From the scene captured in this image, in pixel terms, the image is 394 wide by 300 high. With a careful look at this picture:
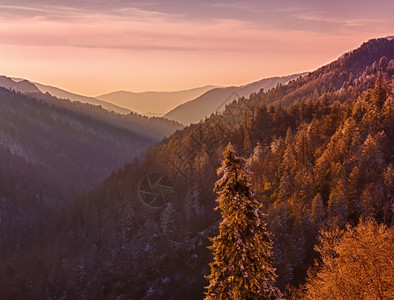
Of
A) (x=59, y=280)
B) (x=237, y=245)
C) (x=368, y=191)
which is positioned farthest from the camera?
(x=59, y=280)

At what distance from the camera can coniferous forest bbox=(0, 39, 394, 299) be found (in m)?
20.7

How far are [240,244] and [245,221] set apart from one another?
131cm

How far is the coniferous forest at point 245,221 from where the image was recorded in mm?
20656

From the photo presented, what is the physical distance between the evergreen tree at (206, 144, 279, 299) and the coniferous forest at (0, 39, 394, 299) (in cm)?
7

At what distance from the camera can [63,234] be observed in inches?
6363

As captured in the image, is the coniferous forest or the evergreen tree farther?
the coniferous forest

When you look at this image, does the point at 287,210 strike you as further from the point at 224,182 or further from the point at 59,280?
the point at 59,280

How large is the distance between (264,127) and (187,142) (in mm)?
32132

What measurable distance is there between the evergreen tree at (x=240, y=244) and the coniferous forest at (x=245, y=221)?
65 mm

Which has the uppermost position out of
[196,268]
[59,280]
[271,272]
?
[271,272]

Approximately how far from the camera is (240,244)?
20.0 metres

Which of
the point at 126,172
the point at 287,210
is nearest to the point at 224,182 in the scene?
the point at 287,210

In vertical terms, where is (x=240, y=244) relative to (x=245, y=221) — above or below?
below

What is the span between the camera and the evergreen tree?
20.1 m
